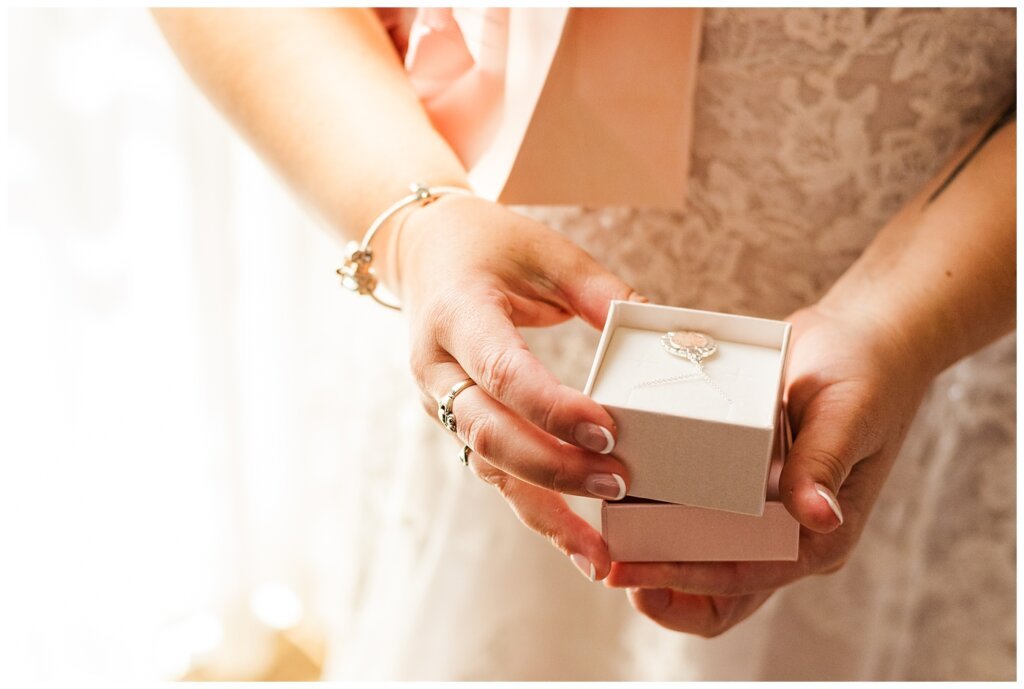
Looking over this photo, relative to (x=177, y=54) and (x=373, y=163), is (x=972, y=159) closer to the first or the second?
(x=373, y=163)

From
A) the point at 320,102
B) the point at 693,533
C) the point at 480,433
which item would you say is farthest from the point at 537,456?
the point at 320,102

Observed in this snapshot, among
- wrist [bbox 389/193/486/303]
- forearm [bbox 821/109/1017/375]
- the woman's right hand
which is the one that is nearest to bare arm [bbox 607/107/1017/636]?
forearm [bbox 821/109/1017/375]

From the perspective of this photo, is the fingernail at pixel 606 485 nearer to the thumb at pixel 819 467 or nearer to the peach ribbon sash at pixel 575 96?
the thumb at pixel 819 467

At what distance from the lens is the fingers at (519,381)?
526 mm

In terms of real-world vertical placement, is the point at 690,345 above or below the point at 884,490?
above

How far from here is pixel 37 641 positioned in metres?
1.32

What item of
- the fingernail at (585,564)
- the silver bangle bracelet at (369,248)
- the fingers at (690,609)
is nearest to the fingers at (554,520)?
the fingernail at (585,564)

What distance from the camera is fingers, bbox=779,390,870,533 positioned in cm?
57

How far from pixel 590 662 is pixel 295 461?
674 millimetres

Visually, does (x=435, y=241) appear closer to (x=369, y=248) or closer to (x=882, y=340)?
(x=369, y=248)

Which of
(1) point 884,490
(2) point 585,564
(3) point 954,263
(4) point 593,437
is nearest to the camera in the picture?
(4) point 593,437

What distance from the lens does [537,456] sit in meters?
0.56

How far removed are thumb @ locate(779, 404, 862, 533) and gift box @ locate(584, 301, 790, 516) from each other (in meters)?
0.03

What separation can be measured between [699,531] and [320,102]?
47 centimetres
